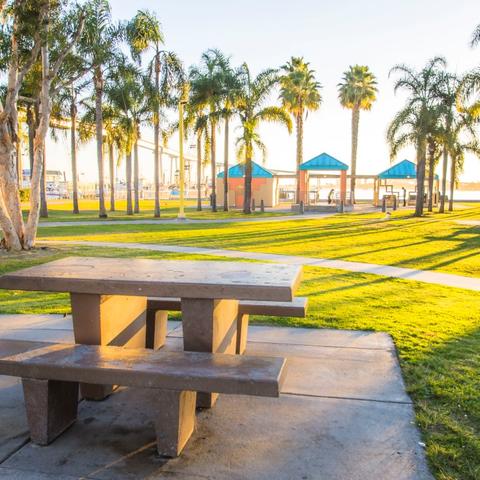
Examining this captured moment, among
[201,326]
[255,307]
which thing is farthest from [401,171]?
[201,326]

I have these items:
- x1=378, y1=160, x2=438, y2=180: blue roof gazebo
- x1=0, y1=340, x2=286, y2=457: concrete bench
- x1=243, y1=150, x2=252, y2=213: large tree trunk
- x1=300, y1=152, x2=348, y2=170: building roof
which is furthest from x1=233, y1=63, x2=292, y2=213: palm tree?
x1=0, y1=340, x2=286, y2=457: concrete bench

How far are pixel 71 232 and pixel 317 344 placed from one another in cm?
1422

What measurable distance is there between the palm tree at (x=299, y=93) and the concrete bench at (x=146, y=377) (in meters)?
37.9

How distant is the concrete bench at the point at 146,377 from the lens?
2.79m

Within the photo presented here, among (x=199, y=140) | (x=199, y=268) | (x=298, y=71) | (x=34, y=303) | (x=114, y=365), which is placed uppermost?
(x=298, y=71)

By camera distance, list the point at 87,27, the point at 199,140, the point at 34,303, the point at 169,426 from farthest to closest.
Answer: the point at 199,140 < the point at 87,27 < the point at 34,303 < the point at 169,426

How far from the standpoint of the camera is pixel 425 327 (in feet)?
18.4

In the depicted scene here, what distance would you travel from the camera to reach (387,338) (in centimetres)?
508

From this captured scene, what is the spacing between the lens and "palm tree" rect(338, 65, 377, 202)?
45188mm

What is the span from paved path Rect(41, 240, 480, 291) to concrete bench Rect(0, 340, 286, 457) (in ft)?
20.6

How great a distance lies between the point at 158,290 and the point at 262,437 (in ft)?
3.65

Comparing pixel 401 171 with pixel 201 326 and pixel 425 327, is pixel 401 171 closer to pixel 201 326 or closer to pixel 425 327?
pixel 425 327

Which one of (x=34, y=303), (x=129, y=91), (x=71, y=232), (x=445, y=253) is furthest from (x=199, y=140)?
(x=34, y=303)

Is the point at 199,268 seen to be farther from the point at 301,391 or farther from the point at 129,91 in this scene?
the point at 129,91
